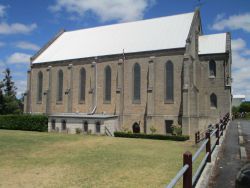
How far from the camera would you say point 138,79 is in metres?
40.0

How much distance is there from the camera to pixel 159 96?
38.2 meters

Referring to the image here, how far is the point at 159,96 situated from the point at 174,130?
18.4 ft

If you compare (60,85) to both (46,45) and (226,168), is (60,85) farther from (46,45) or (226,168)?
(226,168)

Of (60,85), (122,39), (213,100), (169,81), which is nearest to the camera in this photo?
(169,81)

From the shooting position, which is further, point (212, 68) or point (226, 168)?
point (212, 68)

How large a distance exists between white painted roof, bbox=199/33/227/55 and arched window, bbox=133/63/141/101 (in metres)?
10.8

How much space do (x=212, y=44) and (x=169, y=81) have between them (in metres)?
11.2

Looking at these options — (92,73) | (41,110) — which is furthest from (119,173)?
(41,110)

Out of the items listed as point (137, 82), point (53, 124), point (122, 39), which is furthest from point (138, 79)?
point (53, 124)

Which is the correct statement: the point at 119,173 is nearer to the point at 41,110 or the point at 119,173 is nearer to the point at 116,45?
the point at 116,45

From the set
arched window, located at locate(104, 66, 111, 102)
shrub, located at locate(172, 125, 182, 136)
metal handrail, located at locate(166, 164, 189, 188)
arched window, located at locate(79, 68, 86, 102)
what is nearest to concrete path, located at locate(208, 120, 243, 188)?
metal handrail, located at locate(166, 164, 189, 188)

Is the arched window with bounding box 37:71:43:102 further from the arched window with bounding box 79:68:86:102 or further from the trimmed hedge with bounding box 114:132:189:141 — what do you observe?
the trimmed hedge with bounding box 114:132:189:141

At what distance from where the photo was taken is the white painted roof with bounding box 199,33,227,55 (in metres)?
42.2

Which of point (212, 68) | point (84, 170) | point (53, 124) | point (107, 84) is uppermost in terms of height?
point (212, 68)
